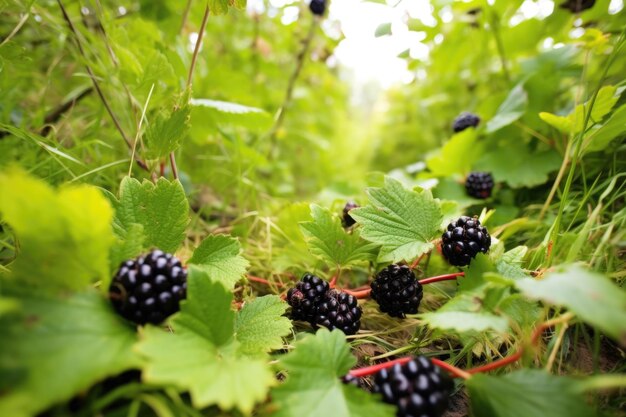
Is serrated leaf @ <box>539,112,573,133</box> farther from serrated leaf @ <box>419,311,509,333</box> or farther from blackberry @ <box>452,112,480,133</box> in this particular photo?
serrated leaf @ <box>419,311,509,333</box>

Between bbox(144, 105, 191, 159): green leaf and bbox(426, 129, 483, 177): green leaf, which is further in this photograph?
bbox(426, 129, 483, 177): green leaf

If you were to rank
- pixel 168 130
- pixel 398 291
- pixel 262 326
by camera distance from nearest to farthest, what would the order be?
pixel 262 326
pixel 398 291
pixel 168 130

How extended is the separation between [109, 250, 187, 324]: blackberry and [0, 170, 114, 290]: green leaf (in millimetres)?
63

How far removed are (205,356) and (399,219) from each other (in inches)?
22.4

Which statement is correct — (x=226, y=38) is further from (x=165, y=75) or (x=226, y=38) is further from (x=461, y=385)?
(x=461, y=385)

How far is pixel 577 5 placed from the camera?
4.79 ft

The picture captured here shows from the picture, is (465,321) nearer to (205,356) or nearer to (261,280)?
(205,356)

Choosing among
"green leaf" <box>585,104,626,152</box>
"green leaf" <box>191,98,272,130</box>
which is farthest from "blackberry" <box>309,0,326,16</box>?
"green leaf" <box>585,104,626,152</box>

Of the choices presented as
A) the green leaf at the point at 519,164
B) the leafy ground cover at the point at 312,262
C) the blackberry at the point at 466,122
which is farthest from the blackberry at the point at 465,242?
the blackberry at the point at 466,122

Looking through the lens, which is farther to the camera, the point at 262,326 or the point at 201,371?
the point at 262,326

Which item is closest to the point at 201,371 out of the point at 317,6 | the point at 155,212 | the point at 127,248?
the point at 127,248

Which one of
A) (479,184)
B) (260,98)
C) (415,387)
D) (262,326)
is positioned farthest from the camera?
(260,98)

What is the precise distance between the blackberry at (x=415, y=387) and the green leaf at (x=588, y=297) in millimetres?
227

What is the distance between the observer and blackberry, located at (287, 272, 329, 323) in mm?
849
